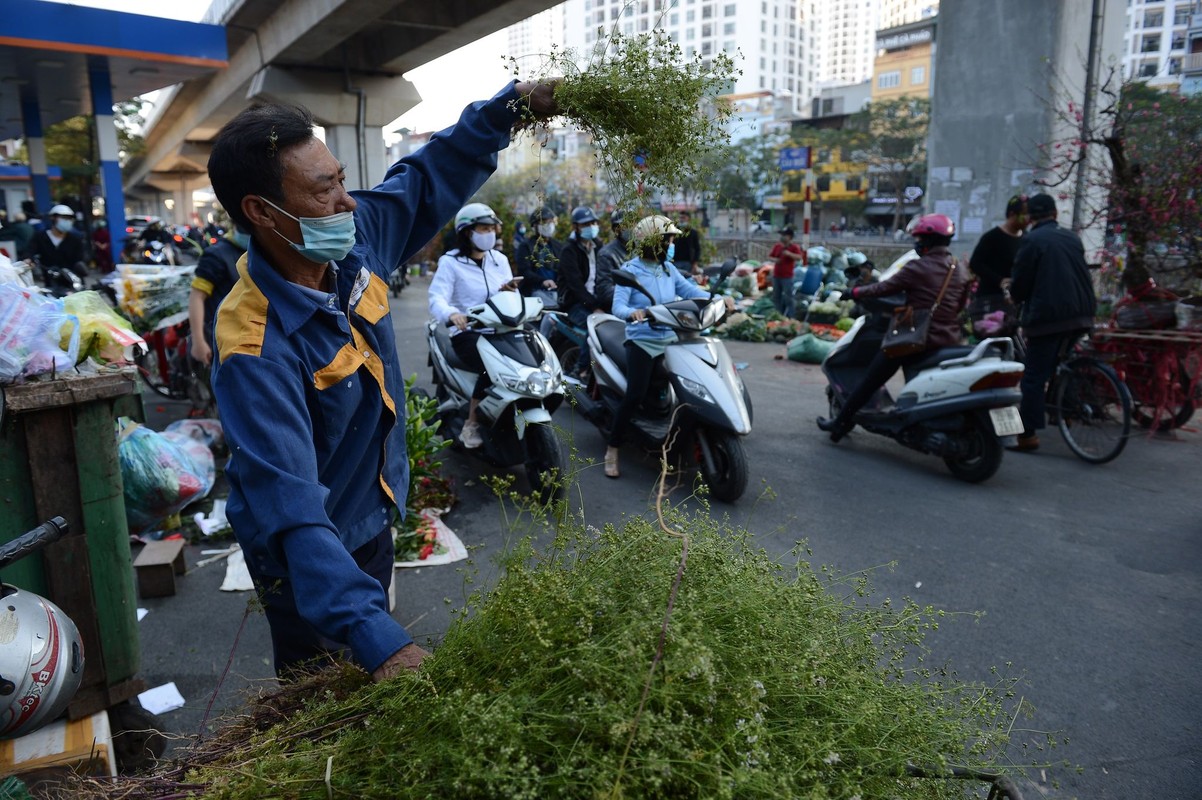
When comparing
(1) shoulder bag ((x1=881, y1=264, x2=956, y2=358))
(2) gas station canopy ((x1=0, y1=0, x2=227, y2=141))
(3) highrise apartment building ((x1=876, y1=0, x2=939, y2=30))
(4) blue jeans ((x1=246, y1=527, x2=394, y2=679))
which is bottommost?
(4) blue jeans ((x1=246, y1=527, x2=394, y2=679))

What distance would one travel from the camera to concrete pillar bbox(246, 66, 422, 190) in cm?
1786

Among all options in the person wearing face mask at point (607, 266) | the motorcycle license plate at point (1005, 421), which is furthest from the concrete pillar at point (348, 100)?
the motorcycle license plate at point (1005, 421)

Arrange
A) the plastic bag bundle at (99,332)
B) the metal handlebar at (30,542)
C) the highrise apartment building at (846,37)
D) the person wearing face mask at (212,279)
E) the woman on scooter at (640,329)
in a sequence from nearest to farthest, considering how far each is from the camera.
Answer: the metal handlebar at (30,542) → the plastic bag bundle at (99,332) → the person wearing face mask at (212,279) → the woman on scooter at (640,329) → the highrise apartment building at (846,37)

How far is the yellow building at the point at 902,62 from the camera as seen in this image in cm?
8894

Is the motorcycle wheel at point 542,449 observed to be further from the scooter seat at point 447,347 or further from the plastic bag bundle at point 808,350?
the plastic bag bundle at point 808,350

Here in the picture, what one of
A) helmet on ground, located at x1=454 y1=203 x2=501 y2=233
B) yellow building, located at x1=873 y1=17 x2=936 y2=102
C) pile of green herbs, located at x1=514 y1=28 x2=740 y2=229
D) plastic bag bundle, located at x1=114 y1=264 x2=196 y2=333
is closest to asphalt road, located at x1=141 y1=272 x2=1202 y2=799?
pile of green herbs, located at x1=514 y1=28 x2=740 y2=229

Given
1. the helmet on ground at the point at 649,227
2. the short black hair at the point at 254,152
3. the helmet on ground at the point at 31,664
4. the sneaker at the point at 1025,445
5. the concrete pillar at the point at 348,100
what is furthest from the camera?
the concrete pillar at the point at 348,100

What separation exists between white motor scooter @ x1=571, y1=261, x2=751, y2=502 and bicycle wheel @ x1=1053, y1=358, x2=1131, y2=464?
2.71 m

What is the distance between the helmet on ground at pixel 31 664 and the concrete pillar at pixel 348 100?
1661cm

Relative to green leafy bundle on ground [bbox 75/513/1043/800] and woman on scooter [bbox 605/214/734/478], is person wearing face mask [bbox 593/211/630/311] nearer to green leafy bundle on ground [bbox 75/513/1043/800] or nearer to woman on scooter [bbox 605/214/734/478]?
woman on scooter [bbox 605/214/734/478]

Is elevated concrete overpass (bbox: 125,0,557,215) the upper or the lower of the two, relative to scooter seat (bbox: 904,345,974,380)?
upper

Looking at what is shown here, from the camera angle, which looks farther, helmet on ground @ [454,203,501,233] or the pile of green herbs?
helmet on ground @ [454,203,501,233]

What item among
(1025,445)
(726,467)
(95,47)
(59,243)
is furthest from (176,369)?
(95,47)

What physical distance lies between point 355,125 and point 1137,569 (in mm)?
17517
